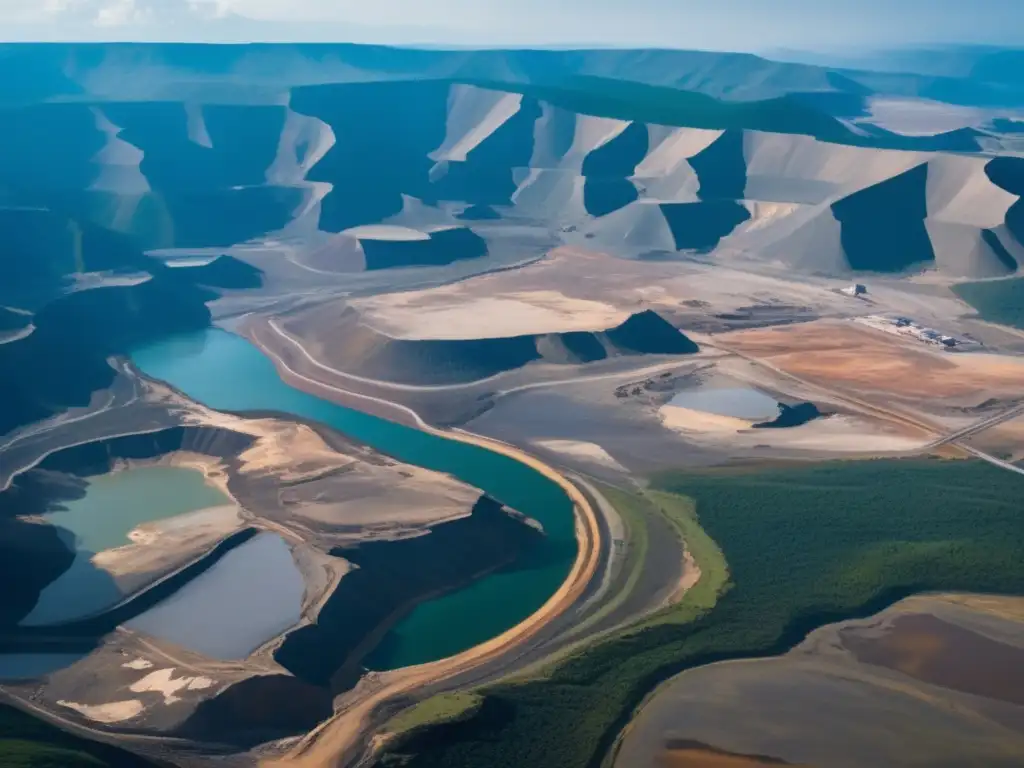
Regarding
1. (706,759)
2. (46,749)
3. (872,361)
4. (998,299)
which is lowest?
(706,759)

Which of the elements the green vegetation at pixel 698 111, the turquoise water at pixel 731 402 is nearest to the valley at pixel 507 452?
the turquoise water at pixel 731 402

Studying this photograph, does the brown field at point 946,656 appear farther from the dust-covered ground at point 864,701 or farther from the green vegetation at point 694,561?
the green vegetation at point 694,561

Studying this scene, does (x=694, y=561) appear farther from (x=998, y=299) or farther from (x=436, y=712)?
(x=998, y=299)

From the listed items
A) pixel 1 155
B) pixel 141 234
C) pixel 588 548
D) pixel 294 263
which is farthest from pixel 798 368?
pixel 1 155

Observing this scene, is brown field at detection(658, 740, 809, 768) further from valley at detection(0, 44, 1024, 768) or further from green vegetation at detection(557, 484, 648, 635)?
green vegetation at detection(557, 484, 648, 635)

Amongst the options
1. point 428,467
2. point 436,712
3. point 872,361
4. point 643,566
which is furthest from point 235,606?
point 872,361

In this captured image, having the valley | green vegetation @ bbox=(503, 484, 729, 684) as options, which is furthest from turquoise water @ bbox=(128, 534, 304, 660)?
green vegetation @ bbox=(503, 484, 729, 684)
